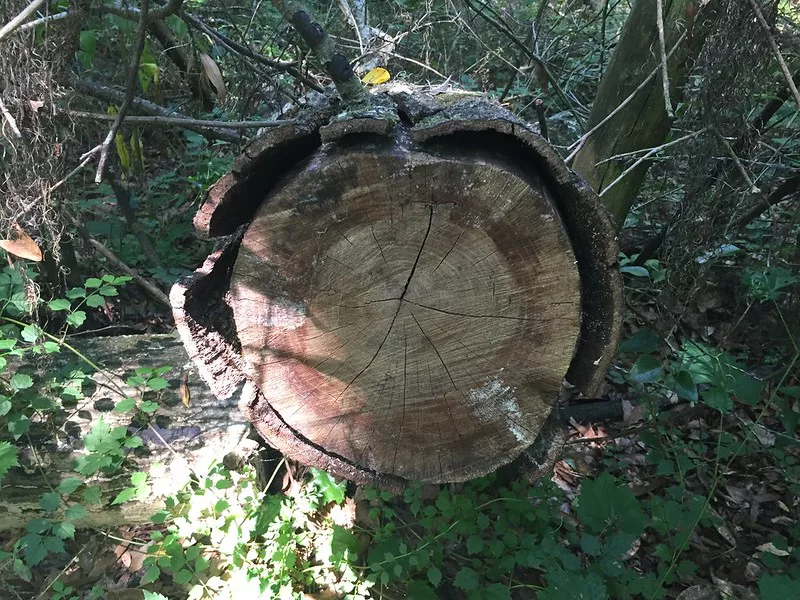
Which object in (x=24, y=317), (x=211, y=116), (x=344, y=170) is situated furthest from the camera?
(x=211, y=116)

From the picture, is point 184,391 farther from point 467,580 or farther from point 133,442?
point 467,580

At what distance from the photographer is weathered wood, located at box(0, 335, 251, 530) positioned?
80.8 inches

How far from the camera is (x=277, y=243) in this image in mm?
1321

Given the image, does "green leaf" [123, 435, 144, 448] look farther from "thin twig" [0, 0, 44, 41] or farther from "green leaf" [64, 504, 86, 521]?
"thin twig" [0, 0, 44, 41]

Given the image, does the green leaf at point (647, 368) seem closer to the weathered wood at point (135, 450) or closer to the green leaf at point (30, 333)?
the weathered wood at point (135, 450)

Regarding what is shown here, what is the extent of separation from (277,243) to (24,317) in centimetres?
157

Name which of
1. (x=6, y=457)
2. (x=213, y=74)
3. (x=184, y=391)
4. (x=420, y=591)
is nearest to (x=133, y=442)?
(x=184, y=391)

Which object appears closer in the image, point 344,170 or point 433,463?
point 344,170

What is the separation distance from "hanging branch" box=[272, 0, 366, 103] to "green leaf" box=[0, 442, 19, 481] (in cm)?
161

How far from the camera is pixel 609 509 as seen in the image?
1728 millimetres

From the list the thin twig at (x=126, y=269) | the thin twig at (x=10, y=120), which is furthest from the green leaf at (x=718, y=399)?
the thin twig at (x=126, y=269)

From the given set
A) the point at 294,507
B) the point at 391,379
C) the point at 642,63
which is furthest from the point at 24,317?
the point at 642,63

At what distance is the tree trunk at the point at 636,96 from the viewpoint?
1.86 metres

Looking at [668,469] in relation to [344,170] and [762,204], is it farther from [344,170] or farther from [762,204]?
[344,170]
